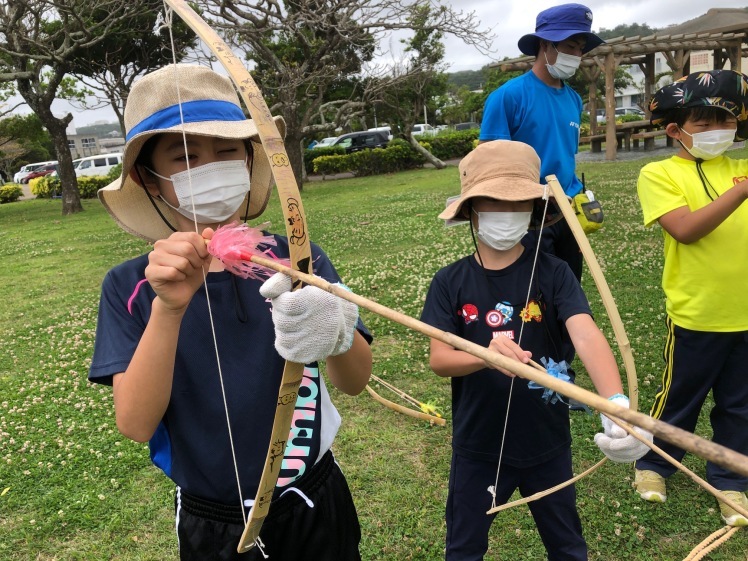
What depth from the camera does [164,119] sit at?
1434mm

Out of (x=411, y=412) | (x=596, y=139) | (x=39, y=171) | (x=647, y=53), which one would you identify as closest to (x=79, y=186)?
(x=39, y=171)

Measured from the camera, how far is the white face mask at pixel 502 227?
2.04 meters

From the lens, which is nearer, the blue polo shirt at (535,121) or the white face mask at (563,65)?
the blue polo shirt at (535,121)

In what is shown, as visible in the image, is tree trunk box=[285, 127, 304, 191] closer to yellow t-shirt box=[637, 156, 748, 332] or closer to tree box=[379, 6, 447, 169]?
tree box=[379, 6, 447, 169]

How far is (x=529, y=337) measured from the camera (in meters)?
2.03

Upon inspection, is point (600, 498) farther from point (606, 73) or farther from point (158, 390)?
point (606, 73)

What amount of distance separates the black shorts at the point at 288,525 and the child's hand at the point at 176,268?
2.16 feet

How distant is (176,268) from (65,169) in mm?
19519

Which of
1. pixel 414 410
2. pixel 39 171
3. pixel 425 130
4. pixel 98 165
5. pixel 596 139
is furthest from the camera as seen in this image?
pixel 39 171

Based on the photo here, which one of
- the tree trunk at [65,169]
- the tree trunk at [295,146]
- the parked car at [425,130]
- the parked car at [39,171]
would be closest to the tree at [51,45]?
the tree trunk at [65,169]

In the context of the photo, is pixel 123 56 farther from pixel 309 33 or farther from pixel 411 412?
pixel 411 412

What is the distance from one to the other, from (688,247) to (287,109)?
49.9 feet

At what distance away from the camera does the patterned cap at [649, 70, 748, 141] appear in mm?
2469

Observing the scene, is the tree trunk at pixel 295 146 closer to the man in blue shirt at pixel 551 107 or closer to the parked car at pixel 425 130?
the parked car at pixel 425 130
